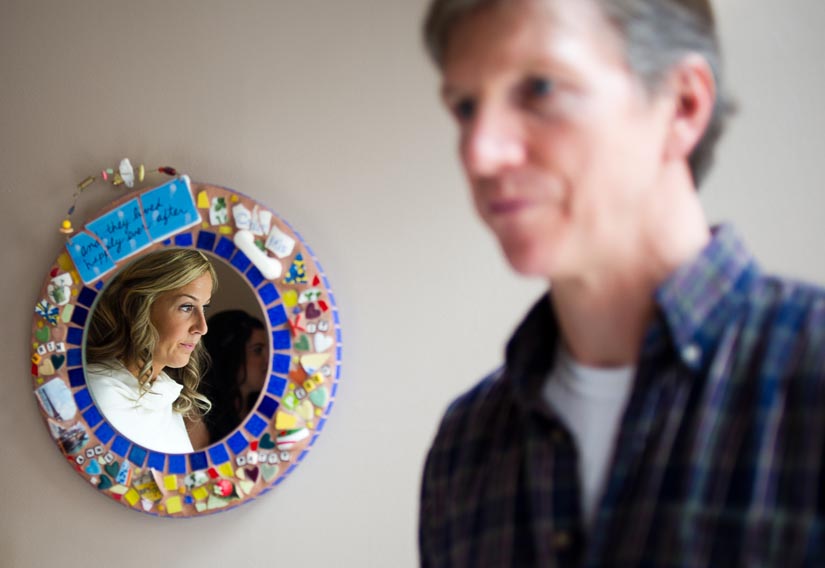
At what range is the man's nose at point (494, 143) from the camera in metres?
0.76

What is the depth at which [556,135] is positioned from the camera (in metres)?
0.75

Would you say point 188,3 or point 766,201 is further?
point 188,3

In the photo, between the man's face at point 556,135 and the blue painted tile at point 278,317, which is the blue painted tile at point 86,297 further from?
the man's face at point 556,135

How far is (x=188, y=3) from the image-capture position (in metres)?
2.37

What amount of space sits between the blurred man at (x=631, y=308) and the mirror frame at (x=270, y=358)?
1.39 m

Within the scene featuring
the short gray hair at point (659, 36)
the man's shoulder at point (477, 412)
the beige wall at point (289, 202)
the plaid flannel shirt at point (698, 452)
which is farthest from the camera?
the beige wall at point (289, 202)

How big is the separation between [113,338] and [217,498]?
20.8 inches

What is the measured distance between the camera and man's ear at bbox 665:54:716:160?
31.9 inches

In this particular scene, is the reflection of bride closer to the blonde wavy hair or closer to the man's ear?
the blonde wavy hair

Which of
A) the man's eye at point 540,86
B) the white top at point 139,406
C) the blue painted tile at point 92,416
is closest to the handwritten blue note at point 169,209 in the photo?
the white top at point 139,406

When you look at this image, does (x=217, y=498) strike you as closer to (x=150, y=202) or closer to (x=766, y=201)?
(x=150, y=202)

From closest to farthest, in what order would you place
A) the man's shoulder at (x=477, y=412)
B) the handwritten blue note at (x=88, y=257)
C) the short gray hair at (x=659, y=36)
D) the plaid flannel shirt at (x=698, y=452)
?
the plaid flannel shirt at (x=698, y=452)
the short gray hair at (x=659, y=36)
the man's shoulder at (x=477, y=412)
the handwritten blue note at (x=88, y=257)

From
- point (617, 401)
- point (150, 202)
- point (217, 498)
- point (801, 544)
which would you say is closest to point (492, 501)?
point (617, 401)

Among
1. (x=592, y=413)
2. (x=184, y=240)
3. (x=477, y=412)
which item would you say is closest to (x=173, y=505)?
(x=184, y=240)
